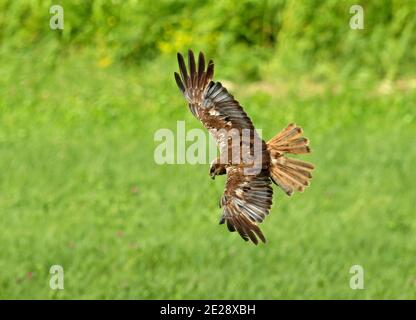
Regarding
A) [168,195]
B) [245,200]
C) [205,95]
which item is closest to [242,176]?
[245,200]

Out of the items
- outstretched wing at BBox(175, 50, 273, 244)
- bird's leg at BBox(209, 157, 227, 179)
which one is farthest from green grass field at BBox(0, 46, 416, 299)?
bird's leg at BBox(209, 157, 227, 179)

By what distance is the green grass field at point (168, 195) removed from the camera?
10547 mm

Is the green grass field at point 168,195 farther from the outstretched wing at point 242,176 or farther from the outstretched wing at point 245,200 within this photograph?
the outstretched wing at point 245,200

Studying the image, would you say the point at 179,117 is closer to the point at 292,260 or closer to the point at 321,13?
the point at 321,13

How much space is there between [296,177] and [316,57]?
10.0 meters

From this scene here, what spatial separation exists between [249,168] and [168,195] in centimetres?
777

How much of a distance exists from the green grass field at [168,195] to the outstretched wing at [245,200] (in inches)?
218

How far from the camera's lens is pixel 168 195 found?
12305 millimetres

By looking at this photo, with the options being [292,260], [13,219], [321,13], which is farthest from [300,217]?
[321,13]

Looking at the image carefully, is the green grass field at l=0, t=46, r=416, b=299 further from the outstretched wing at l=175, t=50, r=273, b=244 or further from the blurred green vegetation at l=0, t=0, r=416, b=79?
the outstretched wing at l=175, t=50, r=273, b=244

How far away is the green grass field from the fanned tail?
17.2ft

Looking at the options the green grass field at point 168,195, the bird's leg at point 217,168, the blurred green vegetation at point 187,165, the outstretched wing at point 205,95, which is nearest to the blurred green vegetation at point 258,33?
the blurred green vegetation at point 187,165

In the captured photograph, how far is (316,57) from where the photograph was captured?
14711 mm

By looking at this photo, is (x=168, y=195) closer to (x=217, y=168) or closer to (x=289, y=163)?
(x=289, y=163)
